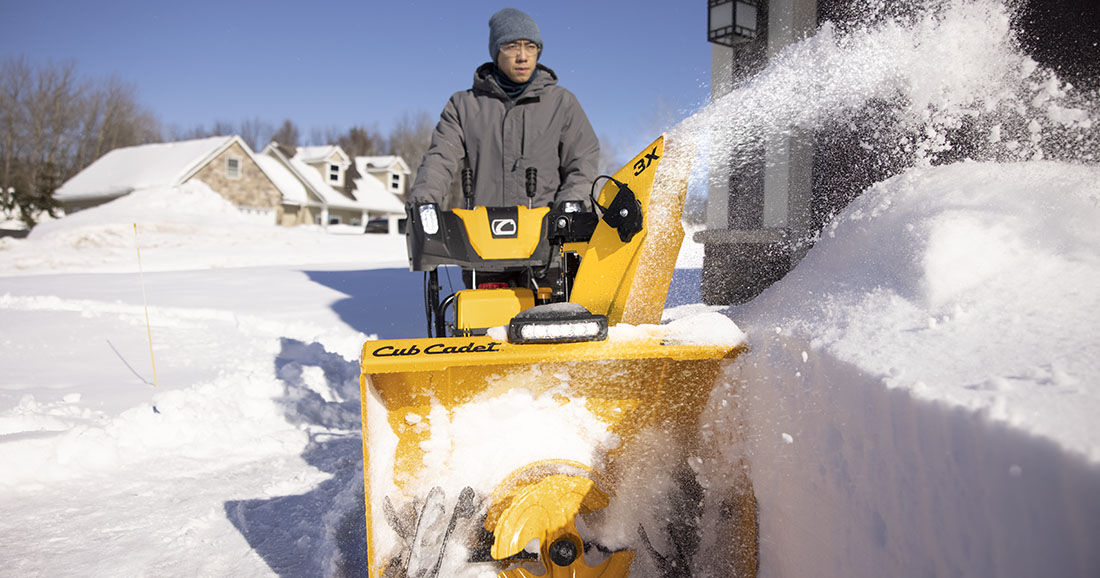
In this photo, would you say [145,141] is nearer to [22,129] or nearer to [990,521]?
[22,129]

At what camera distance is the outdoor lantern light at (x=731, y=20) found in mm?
5902

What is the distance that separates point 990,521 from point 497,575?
1492 mm

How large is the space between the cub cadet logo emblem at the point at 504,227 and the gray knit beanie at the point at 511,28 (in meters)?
1.18

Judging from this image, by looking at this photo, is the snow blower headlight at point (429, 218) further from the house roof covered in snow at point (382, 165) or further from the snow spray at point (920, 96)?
the house roof covered in snow at point (382, 165)

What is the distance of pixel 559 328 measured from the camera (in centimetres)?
193

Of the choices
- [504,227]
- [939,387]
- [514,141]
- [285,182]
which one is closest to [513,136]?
[514,141]

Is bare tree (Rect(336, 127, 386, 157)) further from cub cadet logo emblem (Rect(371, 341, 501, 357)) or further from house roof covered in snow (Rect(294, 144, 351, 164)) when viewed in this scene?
cub cadet logo emblem (Rect(371, 341, 501, 357))

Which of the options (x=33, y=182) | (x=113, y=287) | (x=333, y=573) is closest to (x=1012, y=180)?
(x=333, y=573)

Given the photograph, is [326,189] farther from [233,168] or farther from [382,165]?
[382,165]

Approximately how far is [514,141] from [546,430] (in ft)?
7.16

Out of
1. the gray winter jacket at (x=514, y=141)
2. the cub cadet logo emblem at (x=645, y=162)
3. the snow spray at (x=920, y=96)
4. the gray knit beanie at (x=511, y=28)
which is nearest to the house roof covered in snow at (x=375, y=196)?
the snow spray at (x=920, y=96)

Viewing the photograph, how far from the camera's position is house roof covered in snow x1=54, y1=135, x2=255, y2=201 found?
93.2ft

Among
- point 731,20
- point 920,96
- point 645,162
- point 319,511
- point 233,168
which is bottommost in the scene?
point 319,511

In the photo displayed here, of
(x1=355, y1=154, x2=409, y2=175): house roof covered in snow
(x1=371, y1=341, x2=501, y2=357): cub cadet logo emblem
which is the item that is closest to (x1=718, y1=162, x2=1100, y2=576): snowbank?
(x1=371, y1=341, x2=501, y2=357): cub cadet logo emblem
